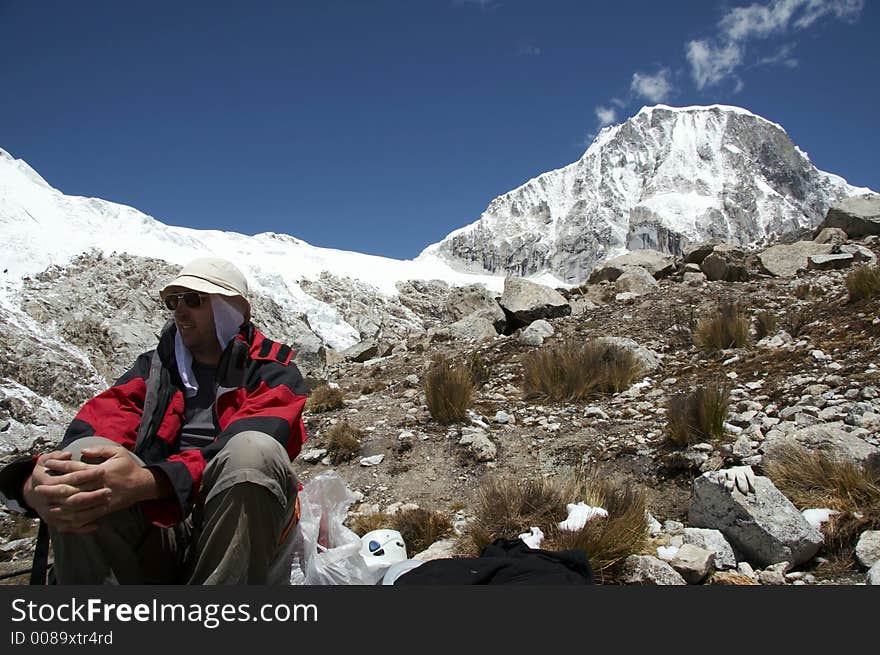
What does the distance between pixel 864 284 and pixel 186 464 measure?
285 inches

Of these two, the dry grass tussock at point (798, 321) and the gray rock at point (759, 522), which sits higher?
the dry grass tussock at point (798, 321)

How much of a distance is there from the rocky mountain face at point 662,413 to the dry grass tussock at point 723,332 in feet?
0.41

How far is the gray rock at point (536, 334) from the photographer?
24.8 ft

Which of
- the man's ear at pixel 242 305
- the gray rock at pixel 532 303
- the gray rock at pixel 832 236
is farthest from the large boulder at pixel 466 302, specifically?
the man's ear at pixel 242 305

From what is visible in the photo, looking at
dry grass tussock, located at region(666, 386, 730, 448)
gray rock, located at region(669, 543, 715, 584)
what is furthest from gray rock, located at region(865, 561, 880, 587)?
dry grass tussock, located at region(666, 386, 730, 448)

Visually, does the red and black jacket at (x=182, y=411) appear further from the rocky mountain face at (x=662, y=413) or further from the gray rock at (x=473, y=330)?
the gray rock at (x=473, y=330)

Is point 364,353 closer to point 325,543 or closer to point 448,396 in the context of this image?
point 448,396

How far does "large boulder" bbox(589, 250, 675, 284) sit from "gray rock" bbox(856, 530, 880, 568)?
1133 cm

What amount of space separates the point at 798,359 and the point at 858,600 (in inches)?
147

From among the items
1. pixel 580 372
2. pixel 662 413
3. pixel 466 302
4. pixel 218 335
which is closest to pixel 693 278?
pixel 466 302

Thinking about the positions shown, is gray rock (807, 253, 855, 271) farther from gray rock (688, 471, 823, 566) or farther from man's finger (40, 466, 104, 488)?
man's finger (40, 466, 104, 488)

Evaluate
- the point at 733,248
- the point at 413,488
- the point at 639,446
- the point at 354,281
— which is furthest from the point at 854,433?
the point at 354,281

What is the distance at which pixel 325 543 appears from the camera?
2.39m

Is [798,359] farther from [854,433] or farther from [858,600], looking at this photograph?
[858,600]
